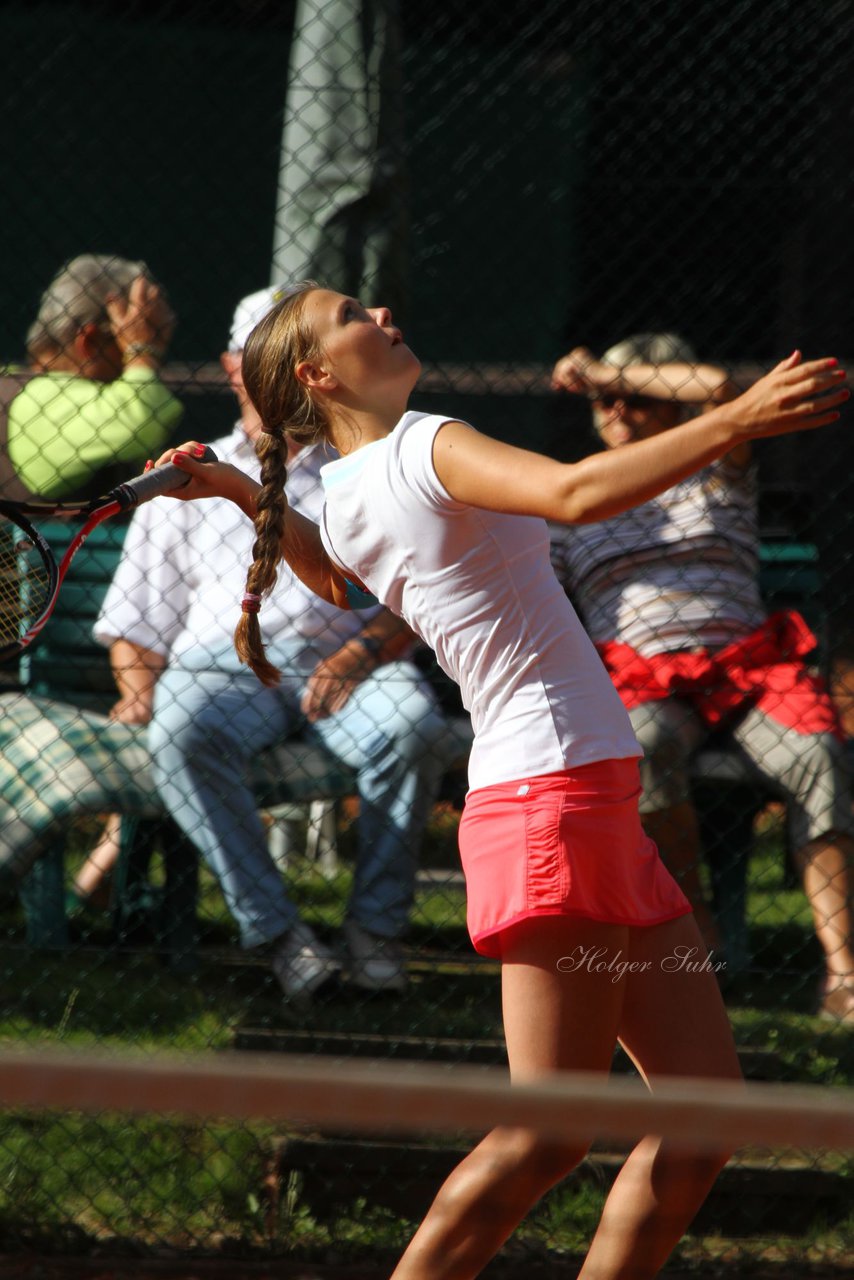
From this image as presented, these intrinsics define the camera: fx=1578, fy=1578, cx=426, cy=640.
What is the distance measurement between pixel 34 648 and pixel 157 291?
87 centimetres

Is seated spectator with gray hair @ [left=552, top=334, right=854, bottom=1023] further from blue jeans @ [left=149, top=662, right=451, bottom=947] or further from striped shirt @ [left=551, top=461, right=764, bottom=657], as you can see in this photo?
blue jeans @ [left=149, top=662, right=451, bottom=947]

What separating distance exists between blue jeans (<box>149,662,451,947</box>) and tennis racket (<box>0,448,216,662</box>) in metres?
0.86

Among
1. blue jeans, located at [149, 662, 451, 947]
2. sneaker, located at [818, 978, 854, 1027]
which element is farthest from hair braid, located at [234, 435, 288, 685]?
sneaker, located at [818, 978, 854, 1027]

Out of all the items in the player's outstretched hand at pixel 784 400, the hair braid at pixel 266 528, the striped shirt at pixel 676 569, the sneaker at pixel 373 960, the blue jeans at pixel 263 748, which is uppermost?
the player's outstretched hand at pixel 784 400

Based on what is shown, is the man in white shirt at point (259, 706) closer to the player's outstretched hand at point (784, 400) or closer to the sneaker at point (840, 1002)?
the sneaker at point (840, 1002)

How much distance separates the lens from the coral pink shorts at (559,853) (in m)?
1.83

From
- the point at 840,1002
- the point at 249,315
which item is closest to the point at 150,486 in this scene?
the point at 249,315

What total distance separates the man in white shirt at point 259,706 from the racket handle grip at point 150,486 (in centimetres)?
98

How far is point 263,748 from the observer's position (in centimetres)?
334

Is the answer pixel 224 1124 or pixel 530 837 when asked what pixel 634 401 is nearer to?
pixel 224 1124

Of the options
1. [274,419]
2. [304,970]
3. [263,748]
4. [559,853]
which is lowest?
[304,970]

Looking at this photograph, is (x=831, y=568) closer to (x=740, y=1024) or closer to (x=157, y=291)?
(x=740, y=1024)
